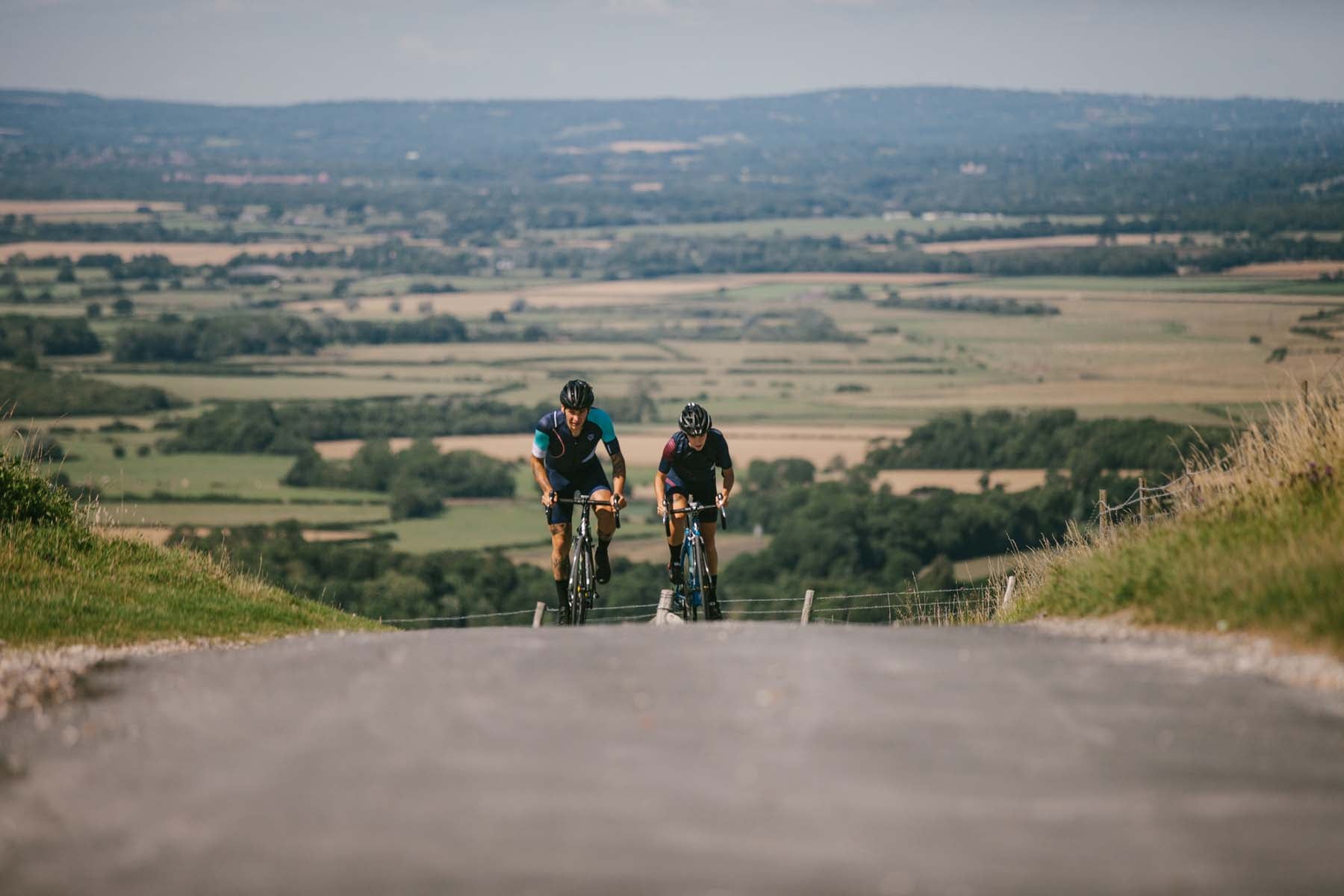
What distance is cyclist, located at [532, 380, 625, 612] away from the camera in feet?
45.3

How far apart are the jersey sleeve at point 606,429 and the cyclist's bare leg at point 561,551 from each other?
816 millimetres

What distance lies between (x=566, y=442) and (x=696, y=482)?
3.89 feet

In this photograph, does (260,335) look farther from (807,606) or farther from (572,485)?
(572,485)

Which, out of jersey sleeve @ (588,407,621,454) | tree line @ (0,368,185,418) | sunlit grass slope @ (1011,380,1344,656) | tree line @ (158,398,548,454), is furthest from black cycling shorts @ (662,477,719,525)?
tree line @ (0,368,185,418)

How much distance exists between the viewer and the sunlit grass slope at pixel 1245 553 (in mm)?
8672

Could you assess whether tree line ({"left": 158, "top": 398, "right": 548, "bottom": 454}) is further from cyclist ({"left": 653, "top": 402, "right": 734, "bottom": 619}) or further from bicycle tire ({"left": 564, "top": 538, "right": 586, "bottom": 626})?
cyclist ({"left": 653, "top": 402, "right": 734, "bottom": 619})

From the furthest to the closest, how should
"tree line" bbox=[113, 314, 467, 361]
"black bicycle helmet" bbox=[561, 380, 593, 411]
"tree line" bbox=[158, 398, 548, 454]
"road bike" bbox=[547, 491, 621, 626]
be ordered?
"tree line" bbox=[113, 314, 467, 361]
"tree line" bbox=[158, 398, 548, 454]
"road bike" bbox=[547, 491, 621, 626]
"black bicycle helmet" bbox=[561, 380, 593, 411]

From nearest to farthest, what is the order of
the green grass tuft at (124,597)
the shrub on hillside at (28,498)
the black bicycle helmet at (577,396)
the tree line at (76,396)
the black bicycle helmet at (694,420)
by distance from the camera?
1. the green grass tuft at (124,597)
2. the black bicycle helmet at (577,396)
3. the black bicycle helmet at (694,420)
4. the shrub on hillside at (28,498)
5. the tree line at (76,396)

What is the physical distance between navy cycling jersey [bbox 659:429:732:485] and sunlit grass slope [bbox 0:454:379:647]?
332cm

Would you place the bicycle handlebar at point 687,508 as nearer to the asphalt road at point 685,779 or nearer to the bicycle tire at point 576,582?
the bicycle tire at point 576,582

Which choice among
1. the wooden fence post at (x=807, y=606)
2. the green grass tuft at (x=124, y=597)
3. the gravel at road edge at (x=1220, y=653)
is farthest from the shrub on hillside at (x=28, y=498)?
the gravel at road edge at (x=1220, y=653)

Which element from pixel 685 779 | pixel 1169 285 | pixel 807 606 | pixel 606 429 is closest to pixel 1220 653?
pixel 685 779

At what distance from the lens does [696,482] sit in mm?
14234

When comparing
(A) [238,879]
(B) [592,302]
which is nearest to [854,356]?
(B) [592,302]
